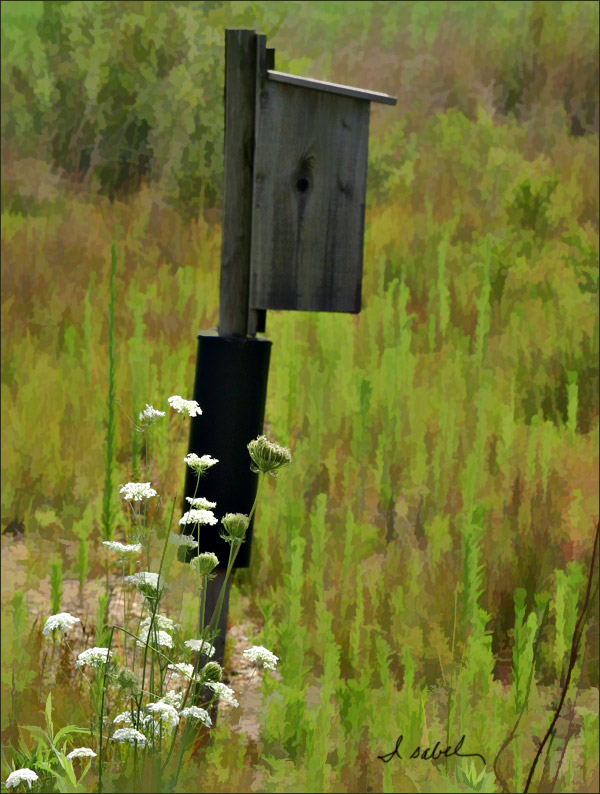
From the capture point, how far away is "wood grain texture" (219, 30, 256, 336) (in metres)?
2.54

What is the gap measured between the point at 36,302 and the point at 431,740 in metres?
4.14

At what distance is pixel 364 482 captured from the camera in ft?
11.9

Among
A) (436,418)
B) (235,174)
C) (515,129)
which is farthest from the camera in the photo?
(515,129)

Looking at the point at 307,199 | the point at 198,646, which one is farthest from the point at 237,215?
the point at 198,646

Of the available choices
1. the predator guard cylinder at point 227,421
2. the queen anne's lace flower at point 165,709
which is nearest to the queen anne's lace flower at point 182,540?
the queen anne's lace flower at point 165,709

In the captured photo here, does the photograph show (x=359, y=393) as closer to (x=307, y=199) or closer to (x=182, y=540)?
(x=307, y=199)

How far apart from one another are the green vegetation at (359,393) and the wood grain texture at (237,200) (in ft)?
1.17

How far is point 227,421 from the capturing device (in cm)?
249

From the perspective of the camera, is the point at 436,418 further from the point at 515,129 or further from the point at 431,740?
the point at 515,129

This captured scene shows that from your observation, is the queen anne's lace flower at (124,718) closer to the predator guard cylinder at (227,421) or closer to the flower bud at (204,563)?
the flower bud at (204,563)

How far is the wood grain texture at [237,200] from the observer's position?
99.9 inches

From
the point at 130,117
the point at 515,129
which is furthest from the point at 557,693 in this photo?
the point at 130,117

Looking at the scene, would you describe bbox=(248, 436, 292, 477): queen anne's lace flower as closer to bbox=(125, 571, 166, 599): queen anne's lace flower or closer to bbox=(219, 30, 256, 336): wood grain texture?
bbox=(125, 571, 166, 599): queen anne's lace flower
